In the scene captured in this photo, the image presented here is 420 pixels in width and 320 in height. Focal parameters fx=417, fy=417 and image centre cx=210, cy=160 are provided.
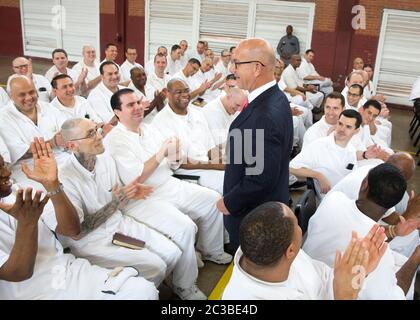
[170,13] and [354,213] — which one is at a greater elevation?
[170,13]

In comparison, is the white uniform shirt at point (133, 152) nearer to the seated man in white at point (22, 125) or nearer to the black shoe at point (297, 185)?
the seated man in white at point (22, 125)

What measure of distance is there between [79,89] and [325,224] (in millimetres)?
5102

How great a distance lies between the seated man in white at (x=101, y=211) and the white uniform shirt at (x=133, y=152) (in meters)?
0.19

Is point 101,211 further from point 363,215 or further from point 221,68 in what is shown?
point 221,68

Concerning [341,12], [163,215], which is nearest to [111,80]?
[163,215]

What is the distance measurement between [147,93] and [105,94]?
3.17 feet

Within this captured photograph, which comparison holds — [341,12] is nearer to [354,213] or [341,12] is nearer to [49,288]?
[354,213]

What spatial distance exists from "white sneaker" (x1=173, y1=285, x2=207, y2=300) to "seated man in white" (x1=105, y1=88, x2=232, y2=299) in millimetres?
354

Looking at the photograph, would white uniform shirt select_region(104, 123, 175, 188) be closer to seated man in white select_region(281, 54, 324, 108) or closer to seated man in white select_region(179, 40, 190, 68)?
seated man in white select_region(281, 54, 324, 108)

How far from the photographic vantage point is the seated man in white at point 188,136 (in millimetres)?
4246

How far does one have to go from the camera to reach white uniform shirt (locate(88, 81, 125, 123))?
551cm

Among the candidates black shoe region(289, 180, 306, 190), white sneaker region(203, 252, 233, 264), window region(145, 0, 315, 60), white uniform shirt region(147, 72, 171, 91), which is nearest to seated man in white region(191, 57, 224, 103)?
white uniform shirt region(147, 72, 171, 91)
